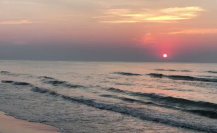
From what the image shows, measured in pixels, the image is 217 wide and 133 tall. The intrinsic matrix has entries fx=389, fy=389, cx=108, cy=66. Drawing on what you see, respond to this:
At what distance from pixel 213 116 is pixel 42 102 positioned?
9832 millimetres

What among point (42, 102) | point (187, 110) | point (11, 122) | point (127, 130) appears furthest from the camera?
point (42, 102)

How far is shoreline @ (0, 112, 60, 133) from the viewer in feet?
45.2

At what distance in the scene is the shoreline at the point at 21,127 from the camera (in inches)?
543

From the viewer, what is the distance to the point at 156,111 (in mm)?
20172

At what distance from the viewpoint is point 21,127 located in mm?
14438

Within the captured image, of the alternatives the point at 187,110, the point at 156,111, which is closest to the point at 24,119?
the point at 156,111

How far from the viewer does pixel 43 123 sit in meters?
15.6

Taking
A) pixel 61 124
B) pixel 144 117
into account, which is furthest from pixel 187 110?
pixel 61 124

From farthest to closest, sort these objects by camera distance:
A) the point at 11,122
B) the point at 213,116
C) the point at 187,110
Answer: the point at 187,110 → the point at 213,116 → the point at 11,122

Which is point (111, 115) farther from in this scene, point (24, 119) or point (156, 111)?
point (24, 119)

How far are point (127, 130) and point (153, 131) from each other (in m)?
0.98

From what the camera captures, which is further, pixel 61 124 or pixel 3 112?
pixel 3 112

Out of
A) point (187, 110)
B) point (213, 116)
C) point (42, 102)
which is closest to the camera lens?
point (213, 116)

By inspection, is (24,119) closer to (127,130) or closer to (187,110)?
(127,130)
